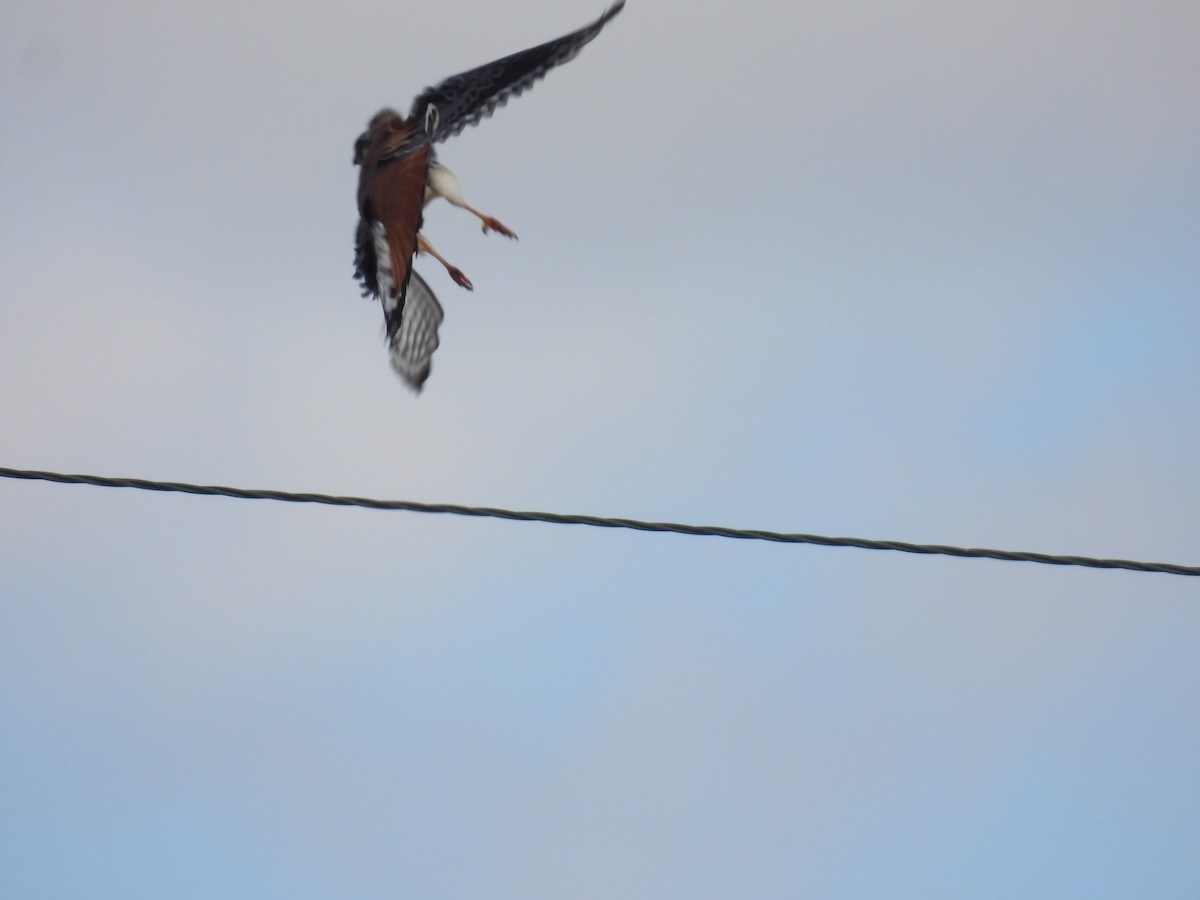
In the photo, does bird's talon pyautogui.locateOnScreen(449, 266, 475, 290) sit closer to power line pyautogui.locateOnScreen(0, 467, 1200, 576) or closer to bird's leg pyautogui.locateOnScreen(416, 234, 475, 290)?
bird's leg pyautogui.locateOnScreen(416, 234, 475, 290)

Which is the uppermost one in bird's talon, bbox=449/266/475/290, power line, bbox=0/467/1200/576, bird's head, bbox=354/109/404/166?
bird's head, bbox=354/109/404/166

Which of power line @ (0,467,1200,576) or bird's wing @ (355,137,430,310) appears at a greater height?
bird's wing @ (355,137,430,310)

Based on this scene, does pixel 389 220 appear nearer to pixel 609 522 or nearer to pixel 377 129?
pixel 377 129

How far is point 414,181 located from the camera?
12.4 meters

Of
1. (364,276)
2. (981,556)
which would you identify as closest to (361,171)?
(364,276)

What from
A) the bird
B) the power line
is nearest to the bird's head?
the bird

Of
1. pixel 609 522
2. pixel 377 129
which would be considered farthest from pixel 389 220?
pixel 609 522

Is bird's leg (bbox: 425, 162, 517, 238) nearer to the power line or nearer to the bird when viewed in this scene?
the bird

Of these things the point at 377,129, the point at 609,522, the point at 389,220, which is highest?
the point at 377,129

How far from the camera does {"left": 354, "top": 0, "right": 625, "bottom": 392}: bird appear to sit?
40.4 ft

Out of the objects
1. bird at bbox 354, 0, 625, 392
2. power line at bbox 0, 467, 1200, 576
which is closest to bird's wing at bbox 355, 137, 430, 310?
bird at bbox 354, 0, 625, 392

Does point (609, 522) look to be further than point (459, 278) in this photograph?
No

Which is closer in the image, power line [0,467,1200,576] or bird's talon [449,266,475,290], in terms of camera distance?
power line [0,467,1200,576]

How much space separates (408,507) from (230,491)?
779mm
